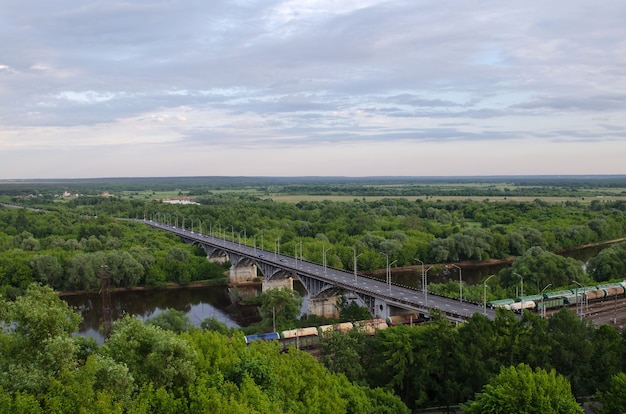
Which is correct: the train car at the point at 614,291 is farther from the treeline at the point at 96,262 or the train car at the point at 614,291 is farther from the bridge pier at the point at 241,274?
the treeline at the point at 96,262

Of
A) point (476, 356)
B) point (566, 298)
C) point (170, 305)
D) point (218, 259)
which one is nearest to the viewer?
point (476, 356)

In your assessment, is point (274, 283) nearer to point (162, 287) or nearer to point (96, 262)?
point (162, 287)

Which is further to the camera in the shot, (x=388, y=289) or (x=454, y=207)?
(x=454, y=207)

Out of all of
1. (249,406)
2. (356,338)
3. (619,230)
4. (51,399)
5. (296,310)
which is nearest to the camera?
(51,399)

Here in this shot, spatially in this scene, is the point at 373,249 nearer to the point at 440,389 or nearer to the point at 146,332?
the point at 440,389

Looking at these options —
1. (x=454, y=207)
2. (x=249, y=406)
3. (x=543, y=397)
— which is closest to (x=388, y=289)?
(x=543, y=397)

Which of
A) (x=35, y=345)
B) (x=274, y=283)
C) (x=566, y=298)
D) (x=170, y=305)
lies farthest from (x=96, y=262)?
(x=566, y=298)
